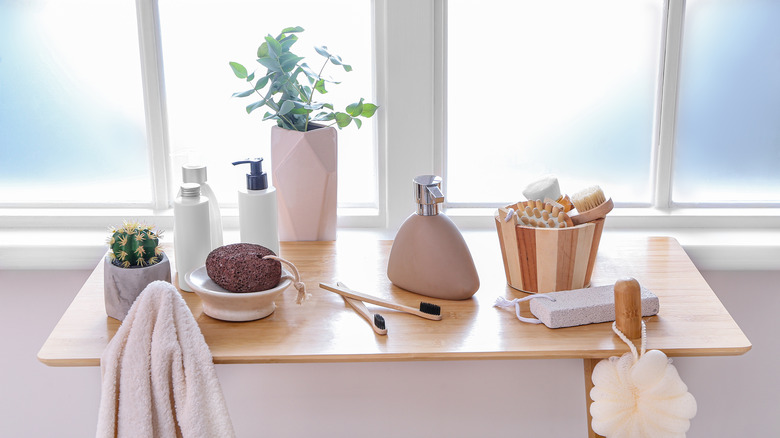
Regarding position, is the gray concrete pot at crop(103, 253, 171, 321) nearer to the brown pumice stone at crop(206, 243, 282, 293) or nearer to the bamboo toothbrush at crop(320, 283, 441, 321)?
the brown pumice stone at crop(206, 243, 282, 293)

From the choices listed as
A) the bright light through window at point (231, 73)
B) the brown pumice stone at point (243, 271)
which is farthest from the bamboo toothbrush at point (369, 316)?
the bright light through window at point (231, 73)

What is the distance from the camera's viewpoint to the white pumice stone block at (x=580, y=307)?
3.40ft

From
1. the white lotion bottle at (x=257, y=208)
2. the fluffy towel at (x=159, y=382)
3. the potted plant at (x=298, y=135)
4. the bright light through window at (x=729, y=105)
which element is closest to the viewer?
the fluffy towel at (x=159, y=382)

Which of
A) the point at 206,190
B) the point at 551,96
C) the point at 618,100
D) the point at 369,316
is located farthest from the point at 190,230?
the point at 618,100

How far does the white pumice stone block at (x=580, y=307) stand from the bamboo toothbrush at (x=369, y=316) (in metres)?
0.21

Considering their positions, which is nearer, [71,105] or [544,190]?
[544,190]

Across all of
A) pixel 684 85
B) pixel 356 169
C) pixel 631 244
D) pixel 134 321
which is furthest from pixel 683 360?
pixel 134 321

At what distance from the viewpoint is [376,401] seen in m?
1.47

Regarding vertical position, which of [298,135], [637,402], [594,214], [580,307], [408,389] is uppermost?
[298,135]

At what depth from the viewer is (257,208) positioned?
119 cm

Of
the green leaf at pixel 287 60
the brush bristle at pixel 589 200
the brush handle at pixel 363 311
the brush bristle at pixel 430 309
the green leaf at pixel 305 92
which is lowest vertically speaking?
the brush handle at pixel 363 311

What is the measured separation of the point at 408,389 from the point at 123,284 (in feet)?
Result: 1.99

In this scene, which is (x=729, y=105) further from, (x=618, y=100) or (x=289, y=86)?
(x=289, y=86)

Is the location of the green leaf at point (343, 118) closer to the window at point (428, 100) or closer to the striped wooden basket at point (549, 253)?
the window at point (428, 100)
